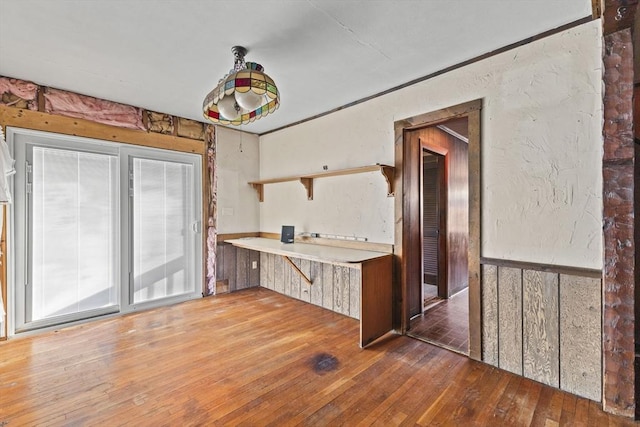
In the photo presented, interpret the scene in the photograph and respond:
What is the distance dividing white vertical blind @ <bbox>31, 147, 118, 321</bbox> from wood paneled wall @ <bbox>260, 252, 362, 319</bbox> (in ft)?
6.30

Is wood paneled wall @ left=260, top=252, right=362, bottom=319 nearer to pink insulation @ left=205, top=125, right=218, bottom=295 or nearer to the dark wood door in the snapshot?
pink insulation @ left=205, top=125, right=218, bottom=295

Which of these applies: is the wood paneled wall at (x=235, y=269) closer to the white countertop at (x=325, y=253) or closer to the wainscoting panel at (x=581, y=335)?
the white countertop at (x=325, y=253)

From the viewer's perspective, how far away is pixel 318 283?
376 centimetres

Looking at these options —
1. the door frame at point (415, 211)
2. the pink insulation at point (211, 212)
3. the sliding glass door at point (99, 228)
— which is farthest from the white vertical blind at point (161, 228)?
the door frame at point (415, 211)

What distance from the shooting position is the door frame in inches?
95.0

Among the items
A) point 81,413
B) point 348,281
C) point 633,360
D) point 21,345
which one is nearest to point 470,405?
point 633,360

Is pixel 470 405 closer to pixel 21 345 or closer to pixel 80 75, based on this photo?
pixel 21 345

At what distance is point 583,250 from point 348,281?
207cm

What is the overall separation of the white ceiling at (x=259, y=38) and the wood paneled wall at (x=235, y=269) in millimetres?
2234

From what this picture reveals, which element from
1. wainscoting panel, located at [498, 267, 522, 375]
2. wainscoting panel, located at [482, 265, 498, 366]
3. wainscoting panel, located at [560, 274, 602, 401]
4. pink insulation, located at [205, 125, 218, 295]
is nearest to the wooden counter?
pink insulation, located at [205, 125, 218, 295]

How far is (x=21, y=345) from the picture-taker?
2697 millimetres

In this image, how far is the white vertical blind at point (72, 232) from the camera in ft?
9.84

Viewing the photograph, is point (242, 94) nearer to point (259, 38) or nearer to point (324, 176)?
point (259, 38)

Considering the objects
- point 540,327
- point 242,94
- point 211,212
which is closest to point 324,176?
point 211,212
